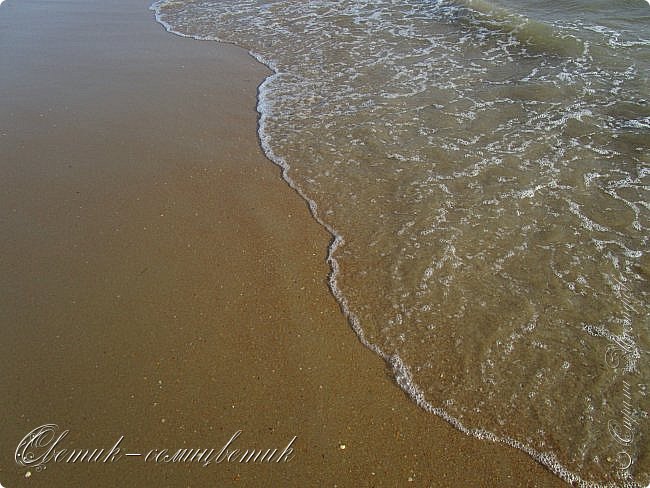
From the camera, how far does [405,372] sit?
3.44 m

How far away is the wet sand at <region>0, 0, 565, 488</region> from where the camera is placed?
2.92m

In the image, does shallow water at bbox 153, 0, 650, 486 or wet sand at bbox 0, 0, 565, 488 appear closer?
wet sand at bbox 0, 0, 565, 488

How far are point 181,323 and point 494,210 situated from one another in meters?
3.22

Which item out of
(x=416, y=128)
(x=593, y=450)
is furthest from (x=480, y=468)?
(x=416, y=128)

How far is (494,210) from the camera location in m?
4.89

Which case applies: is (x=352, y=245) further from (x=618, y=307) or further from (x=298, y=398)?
(x=618, y=307)

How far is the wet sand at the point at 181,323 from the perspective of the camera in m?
2.92

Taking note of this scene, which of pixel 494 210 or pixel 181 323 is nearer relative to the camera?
pixel 181 323

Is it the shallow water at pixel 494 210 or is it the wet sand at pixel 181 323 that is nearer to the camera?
the wet sand at pixel 181 323

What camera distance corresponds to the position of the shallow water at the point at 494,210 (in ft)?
10.8

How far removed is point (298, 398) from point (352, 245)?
66.4 inches

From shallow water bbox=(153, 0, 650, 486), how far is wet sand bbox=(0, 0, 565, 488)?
0.31 meters

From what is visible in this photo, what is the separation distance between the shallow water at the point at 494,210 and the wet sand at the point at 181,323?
12.3 inches

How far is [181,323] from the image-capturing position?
3736mm
